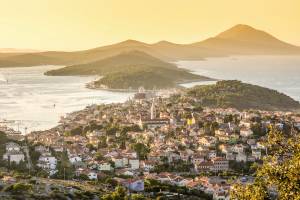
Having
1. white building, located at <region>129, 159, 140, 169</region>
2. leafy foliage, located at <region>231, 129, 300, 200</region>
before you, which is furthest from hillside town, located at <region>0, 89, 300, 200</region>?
leafy foliage, located at <region>231, 129, 300, 200</region>

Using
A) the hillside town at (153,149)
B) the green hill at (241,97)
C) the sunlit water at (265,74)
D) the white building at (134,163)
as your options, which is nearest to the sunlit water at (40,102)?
the hillside town at (153,149)

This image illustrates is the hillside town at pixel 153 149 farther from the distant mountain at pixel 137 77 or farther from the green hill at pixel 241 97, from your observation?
the distant mountain at pixel 137 77

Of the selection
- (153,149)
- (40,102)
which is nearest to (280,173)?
(153,149)

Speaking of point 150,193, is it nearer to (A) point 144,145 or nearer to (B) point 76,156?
(B) point 76,156

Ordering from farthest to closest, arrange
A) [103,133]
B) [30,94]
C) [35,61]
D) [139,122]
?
[35,61] < [30,94] < [139,122] < [103,133]

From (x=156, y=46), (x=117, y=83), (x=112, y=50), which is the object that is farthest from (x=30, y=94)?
(x=156, y=46)

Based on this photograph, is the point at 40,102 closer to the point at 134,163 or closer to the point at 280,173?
the point at 134,163

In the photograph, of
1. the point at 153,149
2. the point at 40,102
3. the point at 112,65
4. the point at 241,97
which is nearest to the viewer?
the point at 153,149

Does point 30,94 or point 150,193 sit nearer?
point 150,193

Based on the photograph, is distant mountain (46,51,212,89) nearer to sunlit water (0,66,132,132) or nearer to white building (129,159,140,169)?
sunlit water (0,66,132,132)
